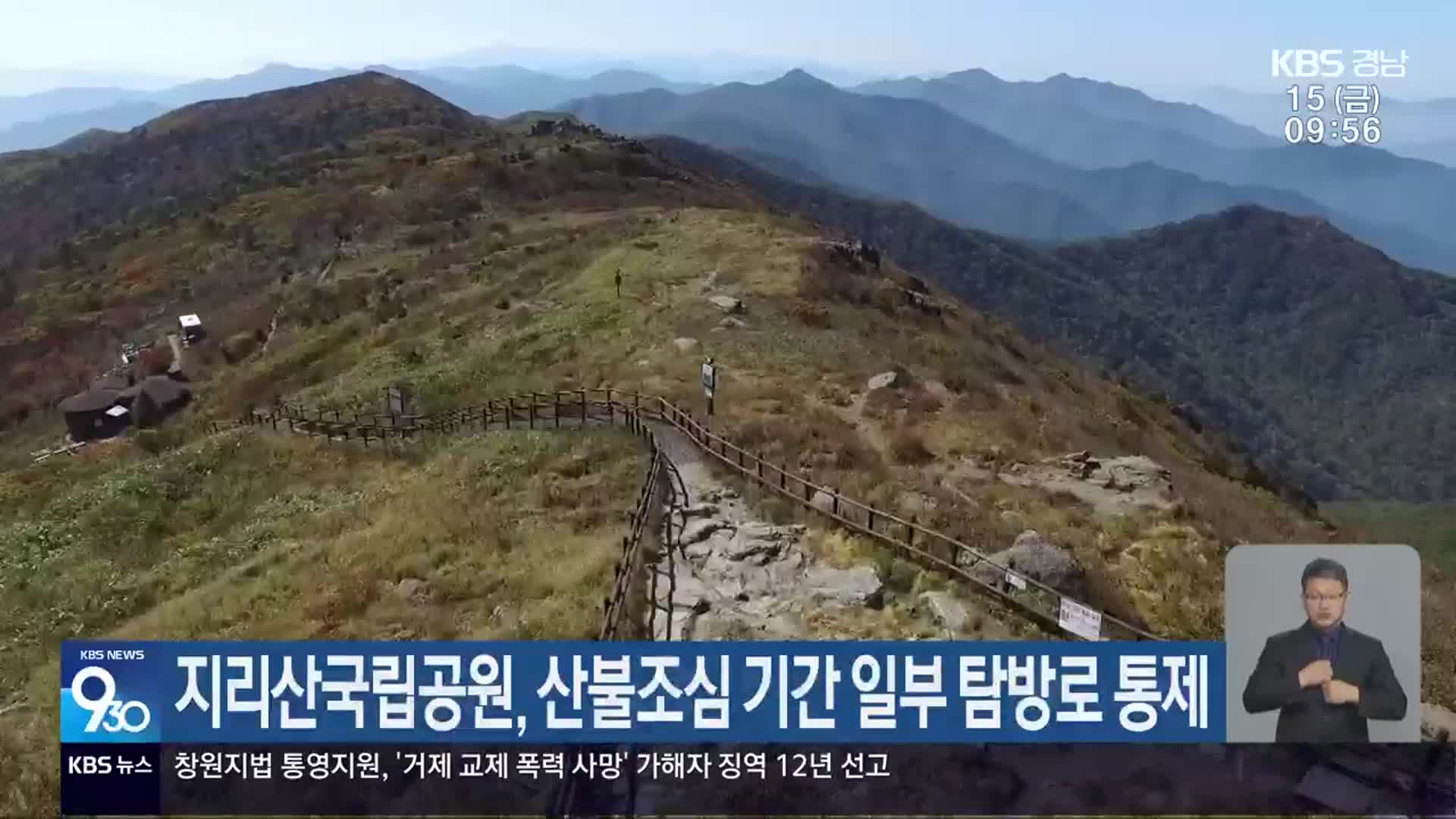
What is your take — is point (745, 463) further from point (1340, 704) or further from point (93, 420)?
point (93, 420)

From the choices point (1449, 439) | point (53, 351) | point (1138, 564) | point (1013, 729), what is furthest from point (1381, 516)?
point (53, 351)

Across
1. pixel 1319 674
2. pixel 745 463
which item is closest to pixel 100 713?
pixel 745 463

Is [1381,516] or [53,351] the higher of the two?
[53,351]

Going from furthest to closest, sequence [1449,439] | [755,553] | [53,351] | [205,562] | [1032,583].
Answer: [1449,439] < [53,351] < [205,562] < [755,553] < [1032,583]

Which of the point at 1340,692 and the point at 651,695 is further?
the point at 651,695

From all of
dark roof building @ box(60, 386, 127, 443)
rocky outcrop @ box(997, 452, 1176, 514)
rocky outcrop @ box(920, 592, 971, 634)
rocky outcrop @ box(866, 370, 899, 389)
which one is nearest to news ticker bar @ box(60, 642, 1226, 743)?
rocky outcrop @ box(920, 592, 971, 634)

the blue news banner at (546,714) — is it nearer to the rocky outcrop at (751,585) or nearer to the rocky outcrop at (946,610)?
the rocky outcrop at (946,610)

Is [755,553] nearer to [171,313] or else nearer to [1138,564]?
[1138,564]
